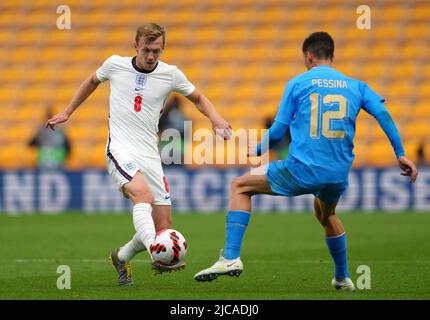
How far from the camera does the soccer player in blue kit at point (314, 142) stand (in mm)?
Answer: 7773

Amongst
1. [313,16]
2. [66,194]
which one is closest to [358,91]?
[66,194]

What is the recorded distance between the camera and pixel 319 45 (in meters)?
7.98

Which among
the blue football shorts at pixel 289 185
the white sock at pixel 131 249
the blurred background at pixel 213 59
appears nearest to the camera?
the blue football shorts at pixel 289 185

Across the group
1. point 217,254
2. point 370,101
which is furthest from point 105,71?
point 217,254

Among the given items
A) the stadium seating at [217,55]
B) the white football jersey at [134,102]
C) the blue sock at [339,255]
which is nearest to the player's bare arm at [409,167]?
the blue sock at [339,255]

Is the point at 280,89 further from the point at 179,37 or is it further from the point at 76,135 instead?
the point at 76,135

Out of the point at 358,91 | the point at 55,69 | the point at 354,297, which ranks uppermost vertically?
the point at 55,69

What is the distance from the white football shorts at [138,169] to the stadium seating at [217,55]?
13.4 meters

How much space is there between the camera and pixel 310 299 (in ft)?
24.0

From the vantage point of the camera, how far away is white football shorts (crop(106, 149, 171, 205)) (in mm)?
8141

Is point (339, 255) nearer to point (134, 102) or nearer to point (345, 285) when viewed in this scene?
point (345, 285)

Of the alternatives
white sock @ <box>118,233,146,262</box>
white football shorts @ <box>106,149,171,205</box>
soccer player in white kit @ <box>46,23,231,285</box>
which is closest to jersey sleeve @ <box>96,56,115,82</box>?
soccer player in white kit @ <box>46,23,231,285</box>

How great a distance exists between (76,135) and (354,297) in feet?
52.2

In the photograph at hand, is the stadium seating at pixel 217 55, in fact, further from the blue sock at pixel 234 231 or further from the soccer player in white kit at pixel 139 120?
the blue sock at pixel 234 231
